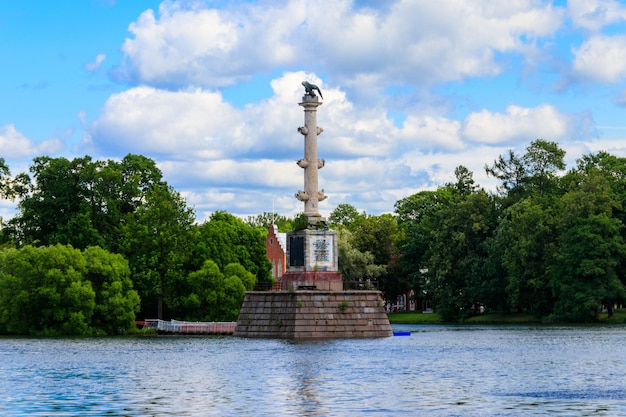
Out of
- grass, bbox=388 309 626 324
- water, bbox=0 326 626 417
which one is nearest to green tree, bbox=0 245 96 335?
water, bbox=0 326 626 417

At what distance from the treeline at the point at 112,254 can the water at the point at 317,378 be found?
13750 mm

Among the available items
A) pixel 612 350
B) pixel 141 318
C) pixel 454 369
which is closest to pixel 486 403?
pixel 454 369

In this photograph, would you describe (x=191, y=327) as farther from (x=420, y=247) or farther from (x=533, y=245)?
(x=420, y=247)

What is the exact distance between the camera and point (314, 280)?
76.2 meters

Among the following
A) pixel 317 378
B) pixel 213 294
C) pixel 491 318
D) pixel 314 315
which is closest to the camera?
pixel 317 378

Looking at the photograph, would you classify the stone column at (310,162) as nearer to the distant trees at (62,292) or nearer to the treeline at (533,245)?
the distant trees at (62,292)

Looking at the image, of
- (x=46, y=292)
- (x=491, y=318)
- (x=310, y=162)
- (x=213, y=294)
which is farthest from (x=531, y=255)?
(x=46, y=292)

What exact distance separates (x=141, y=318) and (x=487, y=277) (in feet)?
122

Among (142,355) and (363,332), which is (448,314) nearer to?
(363,332)

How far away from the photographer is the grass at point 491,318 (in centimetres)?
10988

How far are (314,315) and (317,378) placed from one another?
87.1 feet

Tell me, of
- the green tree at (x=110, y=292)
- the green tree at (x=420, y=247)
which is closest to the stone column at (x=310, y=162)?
the green tree at (x=110, y=292)

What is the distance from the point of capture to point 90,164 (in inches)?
4272

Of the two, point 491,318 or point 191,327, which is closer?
point 191,327
